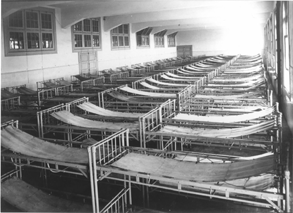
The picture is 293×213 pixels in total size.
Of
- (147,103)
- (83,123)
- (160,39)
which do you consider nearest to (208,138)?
(83,123)

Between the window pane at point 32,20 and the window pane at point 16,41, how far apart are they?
2.12 ft

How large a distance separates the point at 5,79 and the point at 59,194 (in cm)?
690

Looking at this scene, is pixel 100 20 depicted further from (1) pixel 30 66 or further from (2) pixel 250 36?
(2) pixel 250 36

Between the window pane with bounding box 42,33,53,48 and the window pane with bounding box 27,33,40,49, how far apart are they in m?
0.34

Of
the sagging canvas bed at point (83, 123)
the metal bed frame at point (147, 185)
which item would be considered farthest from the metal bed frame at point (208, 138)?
the metal bed frame at point (147, 185)

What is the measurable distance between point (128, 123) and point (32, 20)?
7821 millimetres

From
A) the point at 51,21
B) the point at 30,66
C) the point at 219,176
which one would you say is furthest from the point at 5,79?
the point at 219,176

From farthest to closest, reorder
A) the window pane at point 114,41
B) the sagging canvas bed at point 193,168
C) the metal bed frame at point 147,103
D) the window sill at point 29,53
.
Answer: the window pane at point 114,41 → the window sill at point 29,53 → the metal bed frame at point 147,103 → the sagging canvas bed at point 193,168

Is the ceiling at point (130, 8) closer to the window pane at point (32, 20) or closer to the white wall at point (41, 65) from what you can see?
the window pane at point (32, 20)

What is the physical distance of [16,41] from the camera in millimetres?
11367

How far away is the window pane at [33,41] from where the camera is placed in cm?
1198

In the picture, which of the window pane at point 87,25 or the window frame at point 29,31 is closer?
the window frame at point 29,31

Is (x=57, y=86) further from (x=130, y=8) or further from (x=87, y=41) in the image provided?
(x=87, y=41)

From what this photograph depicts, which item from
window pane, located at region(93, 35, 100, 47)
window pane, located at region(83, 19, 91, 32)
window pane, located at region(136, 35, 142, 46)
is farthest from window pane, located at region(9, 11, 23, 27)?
window pane, located at region(136, 35, 142, 46)
